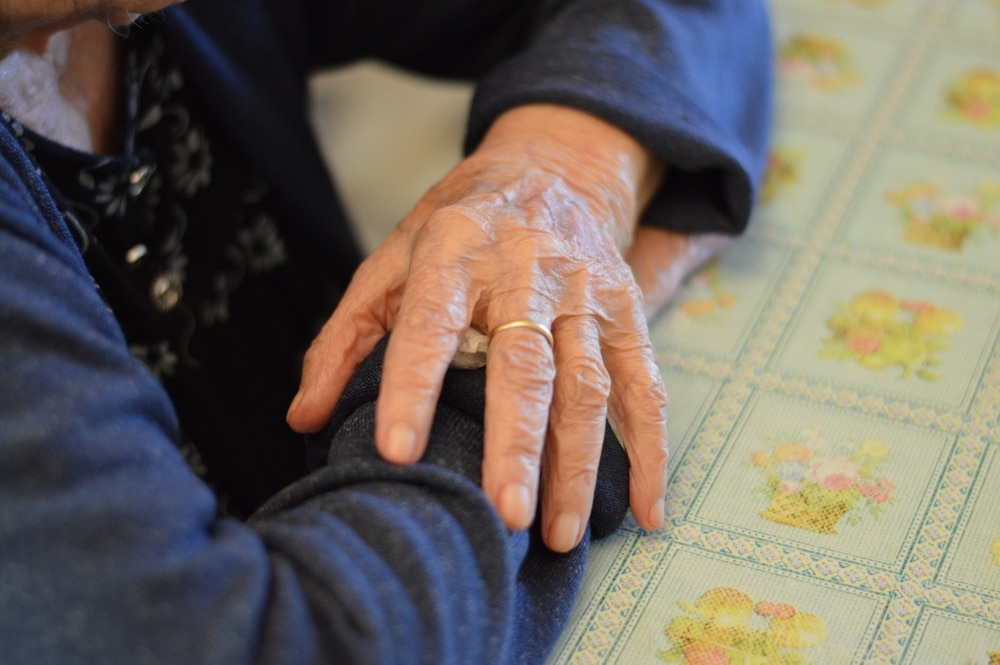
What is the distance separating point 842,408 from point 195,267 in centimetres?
63

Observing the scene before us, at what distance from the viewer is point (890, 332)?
2.63 feet

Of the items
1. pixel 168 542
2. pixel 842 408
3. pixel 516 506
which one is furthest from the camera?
pixel 842 408

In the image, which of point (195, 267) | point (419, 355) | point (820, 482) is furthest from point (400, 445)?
point (195, 267)

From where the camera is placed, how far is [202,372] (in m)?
0.99

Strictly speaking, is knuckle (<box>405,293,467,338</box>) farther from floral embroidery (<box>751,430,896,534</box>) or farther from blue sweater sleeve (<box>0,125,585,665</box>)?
floral embroidery (<box>751,430,896,534</box>)

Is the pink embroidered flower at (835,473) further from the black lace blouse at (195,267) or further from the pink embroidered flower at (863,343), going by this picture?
the black lace blouse at (195,267)

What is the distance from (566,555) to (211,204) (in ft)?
1.94

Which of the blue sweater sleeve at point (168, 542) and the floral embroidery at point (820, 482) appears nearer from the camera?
the blue sweater sleeve at point (168, 542)

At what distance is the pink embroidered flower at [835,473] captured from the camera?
2.26ft

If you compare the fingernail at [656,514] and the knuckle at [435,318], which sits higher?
the knuckle at [435,318]

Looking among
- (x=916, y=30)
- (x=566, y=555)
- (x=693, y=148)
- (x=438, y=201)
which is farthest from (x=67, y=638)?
(x=916, y=30)

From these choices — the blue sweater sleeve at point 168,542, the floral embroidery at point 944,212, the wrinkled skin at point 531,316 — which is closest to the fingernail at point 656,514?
the wrinkled skin at point 531,316

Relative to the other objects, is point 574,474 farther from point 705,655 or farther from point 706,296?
point 706,296

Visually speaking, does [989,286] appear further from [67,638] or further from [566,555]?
[67,638]
